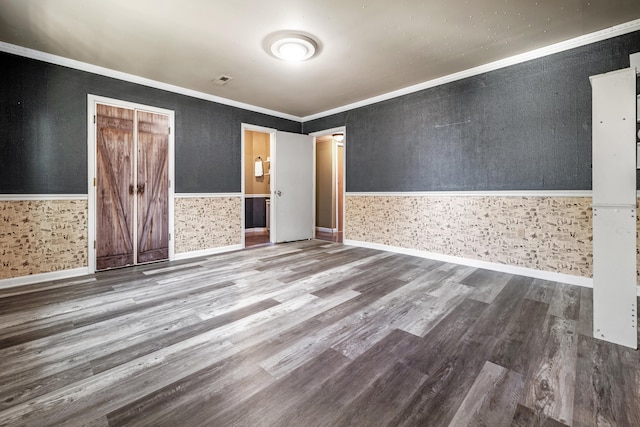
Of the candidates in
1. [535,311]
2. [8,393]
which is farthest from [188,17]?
[535,311]

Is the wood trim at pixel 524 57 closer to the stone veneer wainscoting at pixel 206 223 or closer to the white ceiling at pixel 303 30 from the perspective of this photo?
the white ceiling at pixel 303 30

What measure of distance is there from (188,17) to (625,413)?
385cm

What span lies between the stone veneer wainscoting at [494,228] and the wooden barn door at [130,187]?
3355 mm

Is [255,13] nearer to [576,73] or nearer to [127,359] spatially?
[127,359]

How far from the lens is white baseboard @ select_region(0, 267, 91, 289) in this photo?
2.90 m

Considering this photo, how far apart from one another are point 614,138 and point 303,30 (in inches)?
103

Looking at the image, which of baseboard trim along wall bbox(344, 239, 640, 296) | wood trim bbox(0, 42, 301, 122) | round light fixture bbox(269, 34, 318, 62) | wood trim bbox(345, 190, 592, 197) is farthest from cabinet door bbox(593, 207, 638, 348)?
wood trim bbox(0, 42, 301, 122)

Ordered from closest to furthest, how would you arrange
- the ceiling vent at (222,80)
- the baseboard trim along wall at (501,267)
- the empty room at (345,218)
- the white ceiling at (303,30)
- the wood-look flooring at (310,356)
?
the wood-look flooring at (310,356), the empty room at (345,218), the white ceiling at (303,30), the baseboard trim along wall at (501,267), the ceiling vent at (222,80)

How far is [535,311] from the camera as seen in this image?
2248 mm

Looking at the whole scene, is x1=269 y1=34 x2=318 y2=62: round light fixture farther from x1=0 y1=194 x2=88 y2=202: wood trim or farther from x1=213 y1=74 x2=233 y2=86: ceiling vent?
x1=0 y1=194 x2=88 y2=202: wood trim

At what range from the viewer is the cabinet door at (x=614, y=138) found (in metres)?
1.73

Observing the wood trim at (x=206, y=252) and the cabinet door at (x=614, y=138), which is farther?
the wood trim at (x=206, y=252)

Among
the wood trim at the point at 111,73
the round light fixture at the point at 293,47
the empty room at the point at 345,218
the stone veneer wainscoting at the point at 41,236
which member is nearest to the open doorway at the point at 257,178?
the empty room at the point at 345,218

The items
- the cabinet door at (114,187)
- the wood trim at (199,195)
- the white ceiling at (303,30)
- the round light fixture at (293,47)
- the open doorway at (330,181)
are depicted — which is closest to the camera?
the white ceiling at (303,30)
